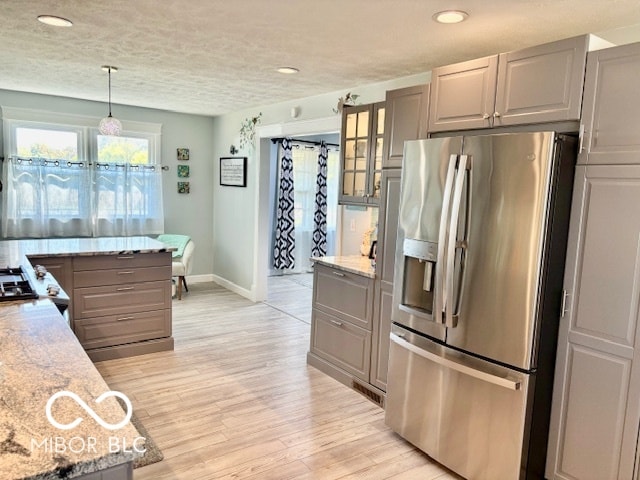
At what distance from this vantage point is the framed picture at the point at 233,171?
5.95 m

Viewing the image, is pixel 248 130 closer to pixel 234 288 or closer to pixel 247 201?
pixel 247 201

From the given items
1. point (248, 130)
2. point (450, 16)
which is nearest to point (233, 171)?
point (248, 130)

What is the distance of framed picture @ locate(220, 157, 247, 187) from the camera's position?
595cm

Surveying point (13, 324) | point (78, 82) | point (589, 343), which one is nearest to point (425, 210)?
point (589, 343)

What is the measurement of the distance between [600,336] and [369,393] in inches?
65.0

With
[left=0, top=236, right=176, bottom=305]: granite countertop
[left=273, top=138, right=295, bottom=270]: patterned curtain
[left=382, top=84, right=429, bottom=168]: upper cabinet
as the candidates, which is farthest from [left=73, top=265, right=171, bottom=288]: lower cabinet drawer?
[left=273, top=138, right=295, bottom=270]: patterned curtain

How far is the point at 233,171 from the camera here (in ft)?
20.3

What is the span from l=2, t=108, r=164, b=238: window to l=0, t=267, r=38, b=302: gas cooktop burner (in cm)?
295

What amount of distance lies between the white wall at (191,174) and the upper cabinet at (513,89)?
14.6 ft

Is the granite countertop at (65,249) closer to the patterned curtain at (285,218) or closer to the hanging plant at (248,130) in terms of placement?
the hanging plant at (248,130)

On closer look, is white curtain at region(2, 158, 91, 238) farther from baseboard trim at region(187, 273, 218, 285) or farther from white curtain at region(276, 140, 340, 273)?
white curtain at region(276, 140, 340, 273)

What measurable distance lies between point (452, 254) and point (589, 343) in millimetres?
705

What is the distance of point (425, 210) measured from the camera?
247 cm

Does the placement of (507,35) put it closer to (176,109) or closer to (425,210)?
(425,210)
